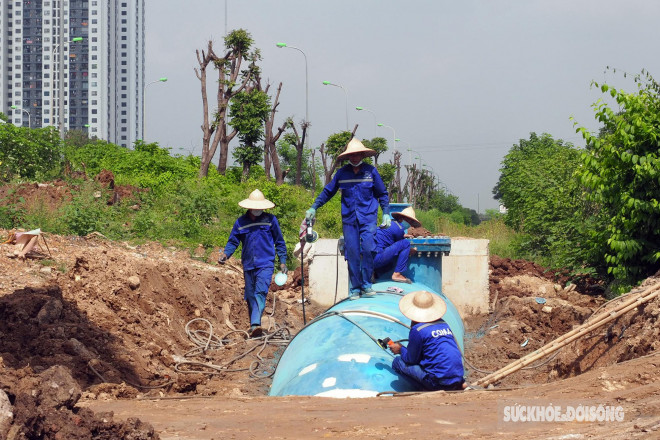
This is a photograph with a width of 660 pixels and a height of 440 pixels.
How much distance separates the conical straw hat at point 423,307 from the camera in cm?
623

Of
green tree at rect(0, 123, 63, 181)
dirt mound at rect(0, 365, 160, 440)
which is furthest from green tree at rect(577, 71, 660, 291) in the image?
green tree at rect(0, 123, 63, 181)

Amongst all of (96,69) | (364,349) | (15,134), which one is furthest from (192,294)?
(96,69)

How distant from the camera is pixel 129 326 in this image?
367 inches

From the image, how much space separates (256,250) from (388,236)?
191 centimetres

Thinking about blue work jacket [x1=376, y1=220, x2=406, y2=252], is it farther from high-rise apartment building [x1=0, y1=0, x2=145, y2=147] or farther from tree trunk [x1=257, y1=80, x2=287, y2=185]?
high-rise apartment building [x1=0, y1=0, x2=145, y2=147]

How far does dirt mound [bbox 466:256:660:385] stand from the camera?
24.9ft

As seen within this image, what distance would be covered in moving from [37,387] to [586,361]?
548cm

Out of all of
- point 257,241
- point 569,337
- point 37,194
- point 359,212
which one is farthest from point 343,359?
point 37,194

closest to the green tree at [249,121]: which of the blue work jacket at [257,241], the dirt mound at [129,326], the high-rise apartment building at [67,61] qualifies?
the dirt mound at [129,326]

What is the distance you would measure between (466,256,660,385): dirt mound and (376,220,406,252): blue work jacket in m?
1.64

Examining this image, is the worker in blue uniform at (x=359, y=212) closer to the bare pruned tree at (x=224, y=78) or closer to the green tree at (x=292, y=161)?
the bare pruned tree at (x=224, y=78)

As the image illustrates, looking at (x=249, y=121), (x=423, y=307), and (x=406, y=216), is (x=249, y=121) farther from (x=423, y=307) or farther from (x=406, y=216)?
(x=423, y=307)

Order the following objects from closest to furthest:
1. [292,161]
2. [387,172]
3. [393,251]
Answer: [393,251], [387,172], [292,161]

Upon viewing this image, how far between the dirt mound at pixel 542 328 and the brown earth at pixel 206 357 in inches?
0.8
